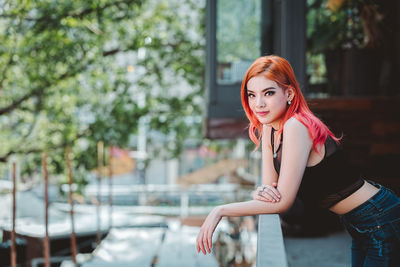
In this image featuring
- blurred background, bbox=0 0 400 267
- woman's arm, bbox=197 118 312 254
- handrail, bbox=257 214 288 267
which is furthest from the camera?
blurred background, bbox=0 0 400 267

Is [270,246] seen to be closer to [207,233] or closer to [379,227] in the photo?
[207,233]

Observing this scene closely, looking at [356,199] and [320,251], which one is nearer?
[356,199]

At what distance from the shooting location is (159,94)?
8.19 meters

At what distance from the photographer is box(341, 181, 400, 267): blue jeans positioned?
5.00ft

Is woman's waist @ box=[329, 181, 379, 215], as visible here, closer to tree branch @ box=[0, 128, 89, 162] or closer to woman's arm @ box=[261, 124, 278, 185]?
woman's arm @ box=[261, 124, 278, 185]

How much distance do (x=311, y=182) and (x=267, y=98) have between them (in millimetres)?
348

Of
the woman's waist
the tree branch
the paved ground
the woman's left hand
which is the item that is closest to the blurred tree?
the tree branch

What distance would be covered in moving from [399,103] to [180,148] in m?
6.20

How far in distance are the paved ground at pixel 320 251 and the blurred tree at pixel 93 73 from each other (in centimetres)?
407

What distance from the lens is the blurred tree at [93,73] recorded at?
21.4 feet

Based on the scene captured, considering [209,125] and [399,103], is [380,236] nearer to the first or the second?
[399,103]

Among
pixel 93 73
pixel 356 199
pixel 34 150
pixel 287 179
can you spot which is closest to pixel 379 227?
pixel 356 199

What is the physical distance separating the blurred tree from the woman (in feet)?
17.5

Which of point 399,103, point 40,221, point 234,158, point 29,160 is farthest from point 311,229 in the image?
point 234,158
